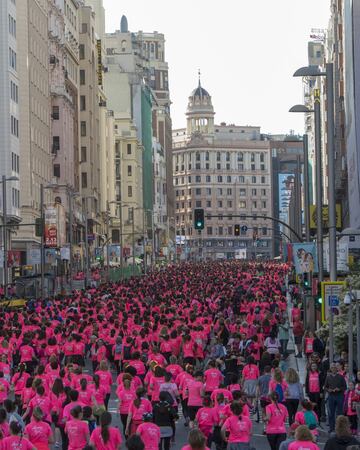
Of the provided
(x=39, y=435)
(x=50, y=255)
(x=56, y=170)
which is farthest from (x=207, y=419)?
(x=56, y=170)

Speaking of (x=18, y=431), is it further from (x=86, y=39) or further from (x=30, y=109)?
(x=86, y=39)

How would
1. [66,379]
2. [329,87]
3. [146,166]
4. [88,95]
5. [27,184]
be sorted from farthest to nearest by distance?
[146,166]
[88,95]
[27,184]
[329,87]
[66,379]

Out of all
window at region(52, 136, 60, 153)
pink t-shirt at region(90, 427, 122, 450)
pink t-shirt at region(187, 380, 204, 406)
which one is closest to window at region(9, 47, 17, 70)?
window at region(52, 136, 60, 153)

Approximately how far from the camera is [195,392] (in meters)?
21.8

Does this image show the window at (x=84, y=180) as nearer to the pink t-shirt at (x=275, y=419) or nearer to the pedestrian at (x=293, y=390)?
the pedestrian at (x=293, y=390)

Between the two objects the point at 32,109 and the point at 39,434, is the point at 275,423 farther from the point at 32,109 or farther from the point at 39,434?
the point at 32,109

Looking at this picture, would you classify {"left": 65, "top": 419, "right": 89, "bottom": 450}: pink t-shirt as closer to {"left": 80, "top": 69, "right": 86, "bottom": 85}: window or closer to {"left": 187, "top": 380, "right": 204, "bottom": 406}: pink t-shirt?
{"left": 187, "top": 380, "right": 204, "bottom": 406}: pink t-shirt

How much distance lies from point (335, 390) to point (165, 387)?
269 centimetres

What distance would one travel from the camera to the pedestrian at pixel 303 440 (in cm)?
1359

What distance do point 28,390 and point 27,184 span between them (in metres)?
73.4

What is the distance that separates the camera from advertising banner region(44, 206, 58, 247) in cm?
7538

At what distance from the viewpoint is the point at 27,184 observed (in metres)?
93.2

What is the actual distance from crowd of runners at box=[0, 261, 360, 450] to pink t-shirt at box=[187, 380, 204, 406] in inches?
0.6

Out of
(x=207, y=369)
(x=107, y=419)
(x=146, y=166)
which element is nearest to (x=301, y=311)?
(x=207, y=369)
